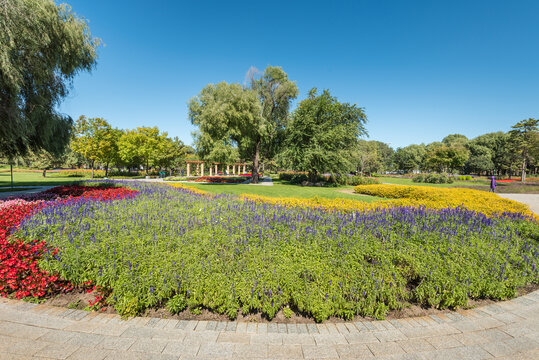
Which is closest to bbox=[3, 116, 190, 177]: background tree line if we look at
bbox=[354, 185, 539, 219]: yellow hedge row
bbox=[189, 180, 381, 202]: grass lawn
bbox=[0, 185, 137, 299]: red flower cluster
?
bbox=[189, 180, 381, 202]: grass lawn

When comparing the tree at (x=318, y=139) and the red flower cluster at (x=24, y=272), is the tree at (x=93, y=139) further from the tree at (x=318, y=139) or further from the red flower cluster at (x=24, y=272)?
the red flower cluster at (x=24, y=272)

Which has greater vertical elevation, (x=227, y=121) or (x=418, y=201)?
(x=227, y=121)

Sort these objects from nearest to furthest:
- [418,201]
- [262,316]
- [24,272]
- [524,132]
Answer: [262,316] < [24,272] < [418,201] < [524,132]

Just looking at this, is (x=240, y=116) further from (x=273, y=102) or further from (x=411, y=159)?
(x=411, y=159)

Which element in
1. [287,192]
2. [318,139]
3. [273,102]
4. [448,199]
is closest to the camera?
[448,199]

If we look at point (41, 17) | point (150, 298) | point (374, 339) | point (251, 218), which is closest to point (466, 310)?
point (374, 339)

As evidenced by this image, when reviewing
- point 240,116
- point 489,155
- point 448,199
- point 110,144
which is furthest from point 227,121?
point 489,155

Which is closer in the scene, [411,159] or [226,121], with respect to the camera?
[226,121]

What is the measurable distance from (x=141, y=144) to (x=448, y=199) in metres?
37.7

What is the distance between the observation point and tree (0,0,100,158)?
589 cm

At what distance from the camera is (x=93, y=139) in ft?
103

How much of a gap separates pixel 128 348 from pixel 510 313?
484 centimetres

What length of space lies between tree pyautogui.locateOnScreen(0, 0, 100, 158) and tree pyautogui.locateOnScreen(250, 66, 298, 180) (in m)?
17.9

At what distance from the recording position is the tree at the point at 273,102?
26.3m
